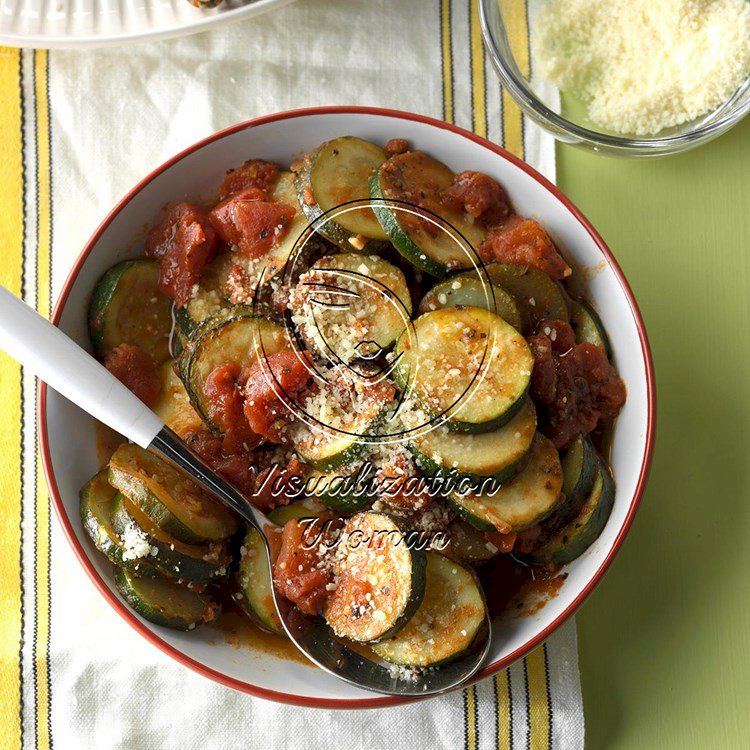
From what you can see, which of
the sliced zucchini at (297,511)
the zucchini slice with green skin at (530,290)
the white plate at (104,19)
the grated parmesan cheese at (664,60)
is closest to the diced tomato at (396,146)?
the zucchini slice with green skin at (530,290)

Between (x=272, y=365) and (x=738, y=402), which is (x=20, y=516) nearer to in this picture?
(x=272, y=365)

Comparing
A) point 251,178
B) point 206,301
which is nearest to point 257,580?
point 206,301

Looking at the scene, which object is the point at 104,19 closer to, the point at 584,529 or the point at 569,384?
the point at 569,384

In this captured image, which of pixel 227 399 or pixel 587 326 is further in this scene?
pixel 587 326

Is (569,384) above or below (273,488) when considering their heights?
above

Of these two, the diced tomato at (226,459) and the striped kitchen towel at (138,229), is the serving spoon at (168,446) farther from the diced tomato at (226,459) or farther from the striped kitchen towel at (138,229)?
the striped kitchen towel at (138,229)

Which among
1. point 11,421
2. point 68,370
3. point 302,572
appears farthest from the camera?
point 11,421

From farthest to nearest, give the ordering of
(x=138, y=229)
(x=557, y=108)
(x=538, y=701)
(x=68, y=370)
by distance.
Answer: (x=557, y=108) → (x=538, y=701) → (x=138, y=229) → (x=68, y=370)
